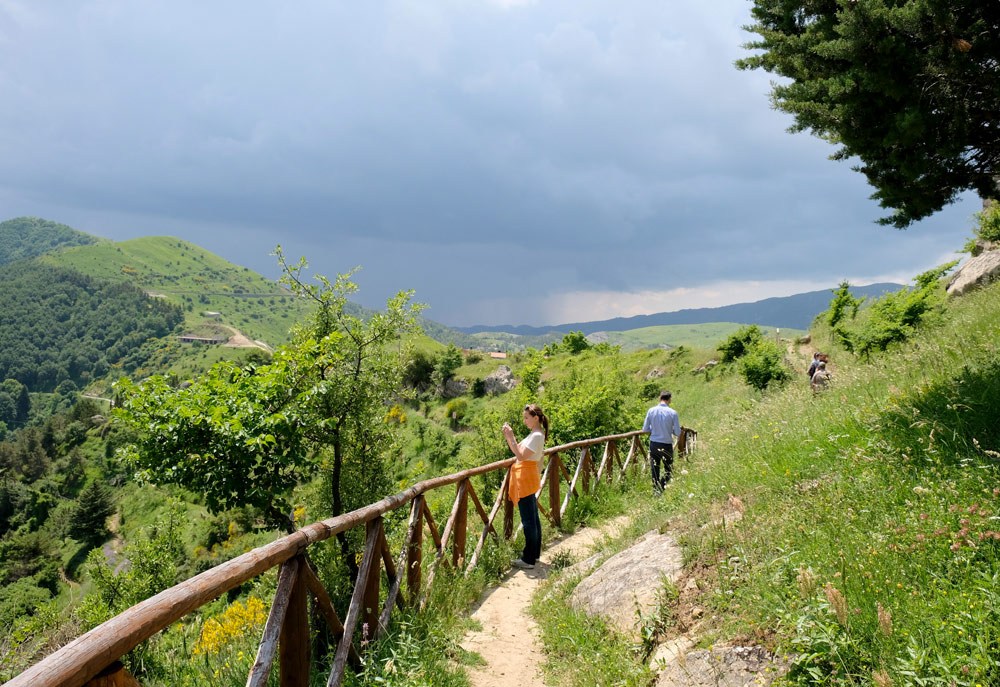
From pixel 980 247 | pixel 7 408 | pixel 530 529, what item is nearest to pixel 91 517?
pixel 530 529

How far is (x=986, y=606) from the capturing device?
102 inches

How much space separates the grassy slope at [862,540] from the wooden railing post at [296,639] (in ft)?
6.81

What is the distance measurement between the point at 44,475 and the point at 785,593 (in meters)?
106

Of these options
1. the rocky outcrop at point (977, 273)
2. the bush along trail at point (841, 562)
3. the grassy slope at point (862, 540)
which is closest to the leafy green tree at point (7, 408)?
the bush along trail at point (841, 562)

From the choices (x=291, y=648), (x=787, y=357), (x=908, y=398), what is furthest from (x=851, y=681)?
(x=787, y=357)

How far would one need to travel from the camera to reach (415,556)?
511cm

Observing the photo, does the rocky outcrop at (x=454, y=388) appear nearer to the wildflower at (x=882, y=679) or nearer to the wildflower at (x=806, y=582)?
the wildflower at (x=806, y=582)

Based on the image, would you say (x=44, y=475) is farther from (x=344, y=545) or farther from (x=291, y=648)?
(x=291, y=648)

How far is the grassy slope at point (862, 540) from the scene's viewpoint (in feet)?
8.75

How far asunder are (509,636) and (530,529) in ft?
6.64

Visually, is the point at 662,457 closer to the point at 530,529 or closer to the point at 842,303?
the point at 530,529

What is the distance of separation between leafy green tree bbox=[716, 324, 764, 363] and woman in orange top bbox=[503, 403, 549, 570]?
26.9 m

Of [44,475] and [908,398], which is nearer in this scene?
[908,398]

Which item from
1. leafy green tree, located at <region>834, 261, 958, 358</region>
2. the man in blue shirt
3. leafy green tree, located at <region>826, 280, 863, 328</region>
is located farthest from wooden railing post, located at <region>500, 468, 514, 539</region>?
leafy green tree, located at <region>826, 280, 863, 328</region>
